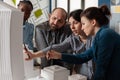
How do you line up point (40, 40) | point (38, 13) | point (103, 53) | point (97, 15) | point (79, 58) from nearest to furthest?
1. point (103, 53)
2. point (97, 15)
3. point (79, 58)
4. point (40, 40)
5. point (38, 13)

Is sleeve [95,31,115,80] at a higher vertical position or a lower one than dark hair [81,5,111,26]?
lower

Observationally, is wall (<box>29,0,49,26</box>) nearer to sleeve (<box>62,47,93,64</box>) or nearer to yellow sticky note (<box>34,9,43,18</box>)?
yellow sticky note (<box>34,9,43,18</box>)

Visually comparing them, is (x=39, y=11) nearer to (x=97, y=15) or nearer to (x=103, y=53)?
(x=97, y=15)

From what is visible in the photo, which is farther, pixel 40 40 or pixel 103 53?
pixel 40 40

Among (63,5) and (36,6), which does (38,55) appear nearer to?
(63,5)

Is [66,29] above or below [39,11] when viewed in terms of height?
below

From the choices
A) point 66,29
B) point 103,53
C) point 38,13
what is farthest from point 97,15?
point 38,13

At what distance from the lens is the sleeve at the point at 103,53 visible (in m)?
1.08

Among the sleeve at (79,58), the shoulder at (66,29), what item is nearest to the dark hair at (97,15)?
the sleeve at (79,58)

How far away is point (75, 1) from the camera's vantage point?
2.31 meters

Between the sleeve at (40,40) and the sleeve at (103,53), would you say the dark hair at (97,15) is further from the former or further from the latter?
the sleeve at (40,40)

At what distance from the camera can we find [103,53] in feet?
3.54

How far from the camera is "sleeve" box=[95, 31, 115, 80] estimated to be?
1.08 meters

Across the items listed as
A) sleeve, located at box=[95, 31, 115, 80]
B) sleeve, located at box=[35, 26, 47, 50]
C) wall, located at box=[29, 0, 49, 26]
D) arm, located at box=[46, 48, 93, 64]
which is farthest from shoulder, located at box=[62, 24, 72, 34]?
wall, located at box=[29, 0, 49, 26]
